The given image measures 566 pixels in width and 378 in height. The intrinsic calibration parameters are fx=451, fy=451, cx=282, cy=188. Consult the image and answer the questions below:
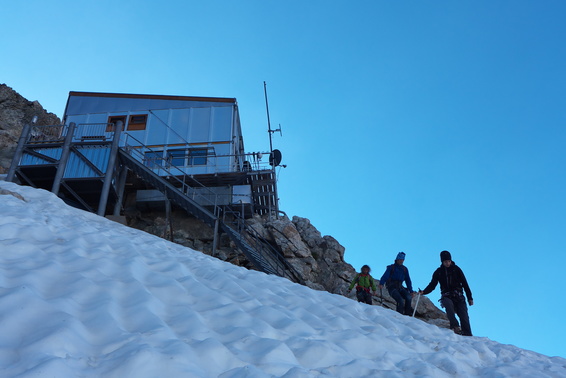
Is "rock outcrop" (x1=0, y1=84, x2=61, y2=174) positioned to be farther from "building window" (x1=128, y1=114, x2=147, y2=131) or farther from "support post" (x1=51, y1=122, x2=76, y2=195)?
"support post" (x1=51, y1=122, x2=76, y2=195)

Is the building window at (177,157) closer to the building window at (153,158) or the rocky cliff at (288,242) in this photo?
the building window at (153,158)

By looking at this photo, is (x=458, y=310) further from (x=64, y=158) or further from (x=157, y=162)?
(x=157, y=162)

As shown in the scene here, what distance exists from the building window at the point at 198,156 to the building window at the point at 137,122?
345 centimetres

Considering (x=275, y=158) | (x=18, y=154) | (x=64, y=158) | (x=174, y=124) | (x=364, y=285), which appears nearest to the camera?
(x=364, y=285)

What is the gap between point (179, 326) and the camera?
12.7ft

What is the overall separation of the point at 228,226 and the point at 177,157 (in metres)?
6.14

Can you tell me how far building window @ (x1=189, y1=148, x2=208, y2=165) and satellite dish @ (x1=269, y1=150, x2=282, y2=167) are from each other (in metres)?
3.47

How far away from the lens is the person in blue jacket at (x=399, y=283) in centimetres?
1054

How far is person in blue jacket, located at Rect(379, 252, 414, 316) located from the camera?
10539 millimetres

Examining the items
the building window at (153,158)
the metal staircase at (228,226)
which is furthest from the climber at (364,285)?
the building window at (153,158)

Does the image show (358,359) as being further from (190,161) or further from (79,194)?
(190,161)

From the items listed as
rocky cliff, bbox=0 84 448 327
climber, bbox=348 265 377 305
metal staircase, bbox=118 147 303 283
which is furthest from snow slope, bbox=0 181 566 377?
rocky cliff, bbox=0 84 448 327

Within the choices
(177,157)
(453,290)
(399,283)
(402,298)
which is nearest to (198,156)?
(177,157)

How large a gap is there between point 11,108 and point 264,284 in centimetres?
3096
